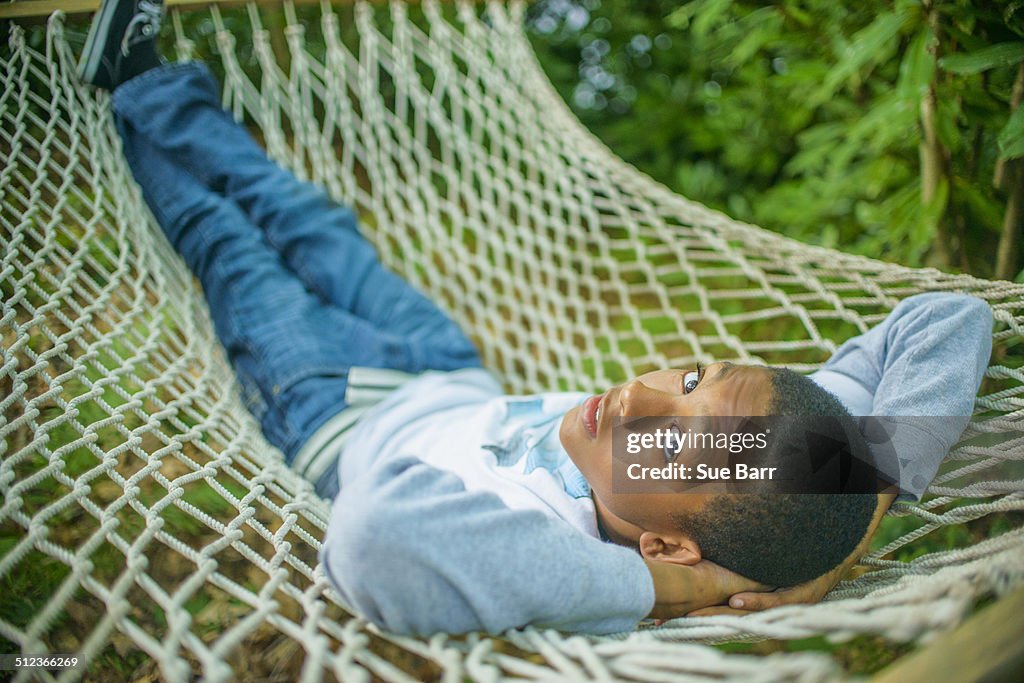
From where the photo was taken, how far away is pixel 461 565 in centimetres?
63

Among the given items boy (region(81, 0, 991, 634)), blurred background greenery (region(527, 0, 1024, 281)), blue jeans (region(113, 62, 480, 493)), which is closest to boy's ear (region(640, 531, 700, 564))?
boy (region(81, 0, 991, 634))

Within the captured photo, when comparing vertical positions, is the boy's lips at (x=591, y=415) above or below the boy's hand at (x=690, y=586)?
above

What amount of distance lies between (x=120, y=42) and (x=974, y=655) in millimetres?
1390

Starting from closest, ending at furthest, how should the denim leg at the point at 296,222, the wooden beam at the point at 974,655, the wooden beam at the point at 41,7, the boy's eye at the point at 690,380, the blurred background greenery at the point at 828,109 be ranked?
the wooden beam at the point at 974,655 < the boy's eye at the point at 690,380 < the blurred background greenery at the point at 828,109 < the wooden beam at the point at 41,7 < the denim leg at the point at 296,222

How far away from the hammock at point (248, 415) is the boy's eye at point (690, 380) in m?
0.26

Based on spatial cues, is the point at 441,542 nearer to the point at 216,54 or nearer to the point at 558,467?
the point at 558,467

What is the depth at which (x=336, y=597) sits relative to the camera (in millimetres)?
699

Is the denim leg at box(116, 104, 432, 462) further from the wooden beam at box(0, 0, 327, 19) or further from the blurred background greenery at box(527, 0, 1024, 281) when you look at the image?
the blurred background greenery at box(527, 0, 1024, 281)

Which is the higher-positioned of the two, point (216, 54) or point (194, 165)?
point (216, 54)

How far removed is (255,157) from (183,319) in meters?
0.36

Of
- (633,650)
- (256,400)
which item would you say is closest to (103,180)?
(256,400)

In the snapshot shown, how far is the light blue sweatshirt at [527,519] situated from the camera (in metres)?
0.62

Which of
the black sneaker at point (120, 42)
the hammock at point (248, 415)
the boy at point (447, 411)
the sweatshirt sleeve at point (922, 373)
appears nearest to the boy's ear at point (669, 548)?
the boy at point (447, 411)

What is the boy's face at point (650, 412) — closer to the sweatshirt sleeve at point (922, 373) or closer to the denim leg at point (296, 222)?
the sweatshirt sleeve at point (922, 373)
